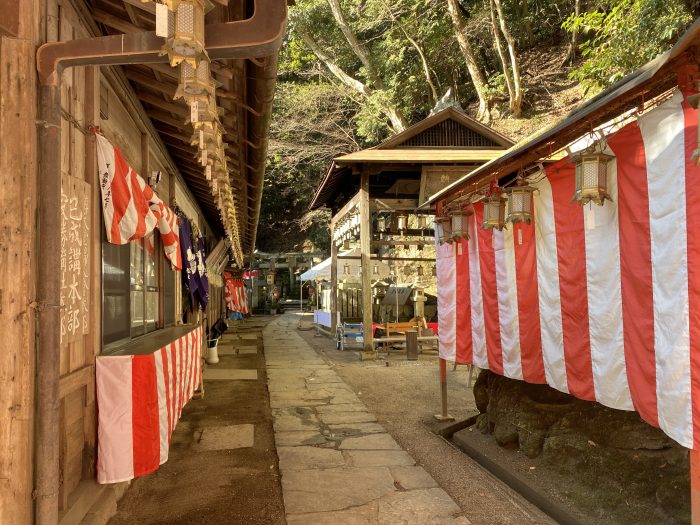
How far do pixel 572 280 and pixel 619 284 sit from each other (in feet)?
1.87

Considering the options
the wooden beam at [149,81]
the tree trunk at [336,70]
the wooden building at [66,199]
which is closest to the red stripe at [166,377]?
the wooden building at [66,199]

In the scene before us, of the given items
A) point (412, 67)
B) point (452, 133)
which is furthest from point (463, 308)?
point (412, 67)

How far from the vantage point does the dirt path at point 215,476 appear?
385cm

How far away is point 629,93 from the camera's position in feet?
10.3

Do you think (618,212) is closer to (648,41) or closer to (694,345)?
(694,345)

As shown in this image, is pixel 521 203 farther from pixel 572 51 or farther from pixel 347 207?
pixel 572 51

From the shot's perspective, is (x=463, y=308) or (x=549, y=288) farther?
(x=463, y=308)

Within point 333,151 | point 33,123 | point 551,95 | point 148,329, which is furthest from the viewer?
point 333,151

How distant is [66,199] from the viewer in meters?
3.05

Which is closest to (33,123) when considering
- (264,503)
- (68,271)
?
(68,271)

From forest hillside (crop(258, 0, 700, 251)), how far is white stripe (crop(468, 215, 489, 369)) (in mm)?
15875

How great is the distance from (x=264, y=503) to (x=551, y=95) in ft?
79.8

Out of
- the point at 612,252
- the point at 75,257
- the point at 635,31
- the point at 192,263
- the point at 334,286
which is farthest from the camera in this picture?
the point at 334,286

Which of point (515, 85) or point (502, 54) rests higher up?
point (502, 54)
